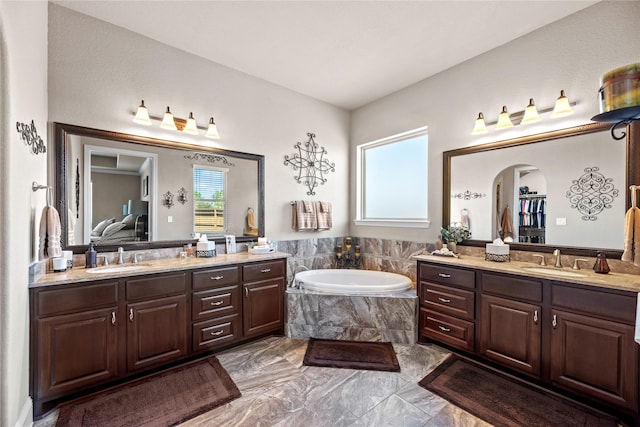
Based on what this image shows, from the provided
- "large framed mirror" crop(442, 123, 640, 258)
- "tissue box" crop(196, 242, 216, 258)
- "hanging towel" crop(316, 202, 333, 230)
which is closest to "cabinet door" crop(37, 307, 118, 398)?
"tissue box" crop(196, 242, 216, 258)

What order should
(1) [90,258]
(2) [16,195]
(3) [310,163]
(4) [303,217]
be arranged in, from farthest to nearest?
(3) [310,163] < (4) [303,217] < (1) [90,258] < (2) [16,195]

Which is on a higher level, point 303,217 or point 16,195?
point 16,195

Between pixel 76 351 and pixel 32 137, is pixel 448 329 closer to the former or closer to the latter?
pixel 76 351

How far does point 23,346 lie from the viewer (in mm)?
1755

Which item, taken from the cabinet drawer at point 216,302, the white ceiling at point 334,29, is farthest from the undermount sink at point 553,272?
the cabinet drawer at point 216,302

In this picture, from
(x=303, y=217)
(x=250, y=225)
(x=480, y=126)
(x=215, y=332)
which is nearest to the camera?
(x=215, y=332)

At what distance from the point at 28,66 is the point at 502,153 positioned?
3.86 meters

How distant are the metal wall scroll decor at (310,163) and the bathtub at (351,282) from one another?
116 cm

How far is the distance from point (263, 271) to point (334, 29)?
2.44m

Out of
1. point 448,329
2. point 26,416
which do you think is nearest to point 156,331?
point 26,416

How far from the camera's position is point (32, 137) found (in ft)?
6.25

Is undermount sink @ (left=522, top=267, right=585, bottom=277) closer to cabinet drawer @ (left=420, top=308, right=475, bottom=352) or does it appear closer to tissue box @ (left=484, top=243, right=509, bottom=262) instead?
tissue box @ (left=484, top=243, right=509, bottom=262)

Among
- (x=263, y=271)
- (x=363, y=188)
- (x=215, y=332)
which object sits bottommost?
(x=215, y=332)

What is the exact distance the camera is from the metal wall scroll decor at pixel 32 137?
1.71m
